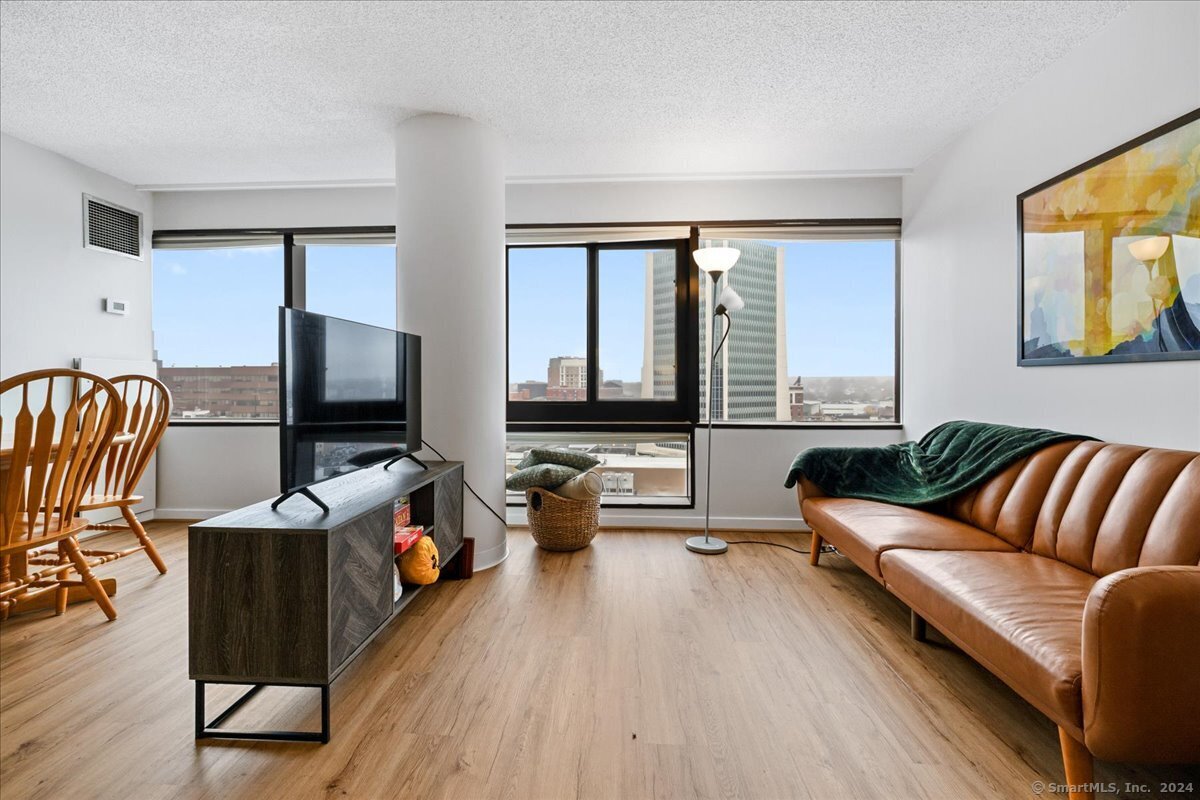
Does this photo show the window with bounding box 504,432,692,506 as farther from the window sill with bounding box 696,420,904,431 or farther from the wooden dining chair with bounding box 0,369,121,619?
the wooden dining chair with bounding box 0,369,121,619

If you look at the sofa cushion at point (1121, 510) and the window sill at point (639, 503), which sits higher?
the sofa cushion at point (1121, 510)

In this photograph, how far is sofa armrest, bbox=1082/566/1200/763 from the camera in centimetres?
123

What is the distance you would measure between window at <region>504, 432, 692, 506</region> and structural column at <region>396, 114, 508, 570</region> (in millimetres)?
1013

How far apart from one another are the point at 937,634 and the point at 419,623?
6.91 ft

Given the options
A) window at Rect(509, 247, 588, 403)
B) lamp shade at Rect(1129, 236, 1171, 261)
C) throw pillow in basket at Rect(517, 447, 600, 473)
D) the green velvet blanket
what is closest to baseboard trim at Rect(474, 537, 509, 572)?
throw pillow in basket at Rect(517, 447, 600, 473)

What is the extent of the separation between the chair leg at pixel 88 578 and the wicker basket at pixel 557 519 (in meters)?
1.95

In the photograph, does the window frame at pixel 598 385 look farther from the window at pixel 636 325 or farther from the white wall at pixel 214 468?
the white wall at pixel 214 468

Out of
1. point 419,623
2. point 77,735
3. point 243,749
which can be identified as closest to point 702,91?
point 419,623

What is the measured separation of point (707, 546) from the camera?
3494mm

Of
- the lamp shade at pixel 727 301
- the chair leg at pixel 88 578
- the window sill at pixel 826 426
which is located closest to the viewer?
the chair leg at pixel 88 578

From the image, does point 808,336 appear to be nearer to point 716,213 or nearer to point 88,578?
point 716,213

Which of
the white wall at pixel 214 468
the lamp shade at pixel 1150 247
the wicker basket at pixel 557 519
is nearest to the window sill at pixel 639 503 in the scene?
the wicker basket at pixel 557 519

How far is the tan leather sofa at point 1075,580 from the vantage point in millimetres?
1231

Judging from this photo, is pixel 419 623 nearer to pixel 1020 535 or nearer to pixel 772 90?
pixel 1020 535
